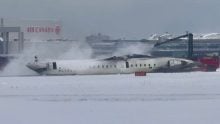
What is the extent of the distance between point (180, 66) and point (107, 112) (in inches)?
1670

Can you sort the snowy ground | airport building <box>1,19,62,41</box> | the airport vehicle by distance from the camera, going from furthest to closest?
airport building <box>1,19,62,41</box>, the airport vehicle, the snowy ground

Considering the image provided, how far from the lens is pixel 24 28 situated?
11825cm

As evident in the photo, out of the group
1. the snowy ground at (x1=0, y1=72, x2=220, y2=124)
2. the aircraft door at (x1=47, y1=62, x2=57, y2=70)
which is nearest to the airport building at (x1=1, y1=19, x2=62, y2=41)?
the aircraft door at (x1=47, y1=62, x2=57, y2=70)

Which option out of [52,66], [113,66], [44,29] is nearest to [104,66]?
[113,66]

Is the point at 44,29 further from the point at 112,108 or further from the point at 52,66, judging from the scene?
the point at 112,108

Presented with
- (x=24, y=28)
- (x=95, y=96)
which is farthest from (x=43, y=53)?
(x=95, y=96)

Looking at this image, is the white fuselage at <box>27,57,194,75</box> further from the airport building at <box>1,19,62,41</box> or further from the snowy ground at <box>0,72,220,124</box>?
the airport building at <box>1,19,62,41</box>

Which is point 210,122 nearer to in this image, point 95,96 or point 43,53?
point 95,96

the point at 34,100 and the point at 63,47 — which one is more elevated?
the point at 63,47

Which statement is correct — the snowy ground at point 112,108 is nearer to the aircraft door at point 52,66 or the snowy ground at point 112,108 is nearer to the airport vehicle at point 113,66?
the airport vehicle at point 113,66

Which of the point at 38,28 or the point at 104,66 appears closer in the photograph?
the point at 104,66

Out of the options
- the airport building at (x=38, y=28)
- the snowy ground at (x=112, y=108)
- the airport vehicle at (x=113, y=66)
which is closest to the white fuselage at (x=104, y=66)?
the airport vehicle at (x=113, y=66)

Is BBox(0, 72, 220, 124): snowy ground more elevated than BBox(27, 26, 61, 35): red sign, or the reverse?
BBox(27, 26, 61, 35): red sign

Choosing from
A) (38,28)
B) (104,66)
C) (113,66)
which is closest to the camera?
(113,66)
